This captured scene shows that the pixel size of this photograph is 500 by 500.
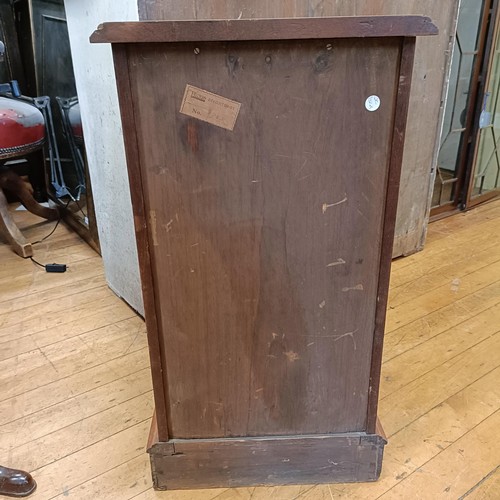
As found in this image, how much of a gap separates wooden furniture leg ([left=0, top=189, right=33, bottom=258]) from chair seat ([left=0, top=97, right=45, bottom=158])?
1.17 feet

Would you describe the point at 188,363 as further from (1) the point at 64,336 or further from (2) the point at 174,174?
(1) the point at 64,336

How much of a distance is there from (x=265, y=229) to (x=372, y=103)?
327 millimetres

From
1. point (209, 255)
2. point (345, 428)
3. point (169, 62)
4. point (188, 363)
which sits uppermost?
point (169, 62)

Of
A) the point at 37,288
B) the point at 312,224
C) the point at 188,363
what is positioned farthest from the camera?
the point at 37,288

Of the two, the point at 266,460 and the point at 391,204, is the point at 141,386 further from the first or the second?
the point at 391,204

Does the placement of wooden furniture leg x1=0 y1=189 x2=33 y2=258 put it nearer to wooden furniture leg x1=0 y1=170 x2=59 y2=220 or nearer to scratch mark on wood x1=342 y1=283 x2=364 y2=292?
wooden furniture leg x1=0 y1=170 x2=59 y2=220

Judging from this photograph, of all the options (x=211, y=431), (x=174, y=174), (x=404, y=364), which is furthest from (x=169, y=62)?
(x=404, y=364)

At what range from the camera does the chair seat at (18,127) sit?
2.53 m

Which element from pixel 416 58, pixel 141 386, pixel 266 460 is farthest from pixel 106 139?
pixel 416 58

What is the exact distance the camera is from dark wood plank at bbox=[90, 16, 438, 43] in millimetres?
843

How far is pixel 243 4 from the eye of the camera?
1399 millimetres

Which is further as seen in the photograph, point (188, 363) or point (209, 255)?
point (188, 363)

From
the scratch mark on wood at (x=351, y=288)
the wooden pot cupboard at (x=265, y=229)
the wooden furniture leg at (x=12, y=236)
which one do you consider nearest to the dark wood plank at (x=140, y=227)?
the wooden pot cupboard at (x=265, y=229)

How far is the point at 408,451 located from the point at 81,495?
0.91 metres
